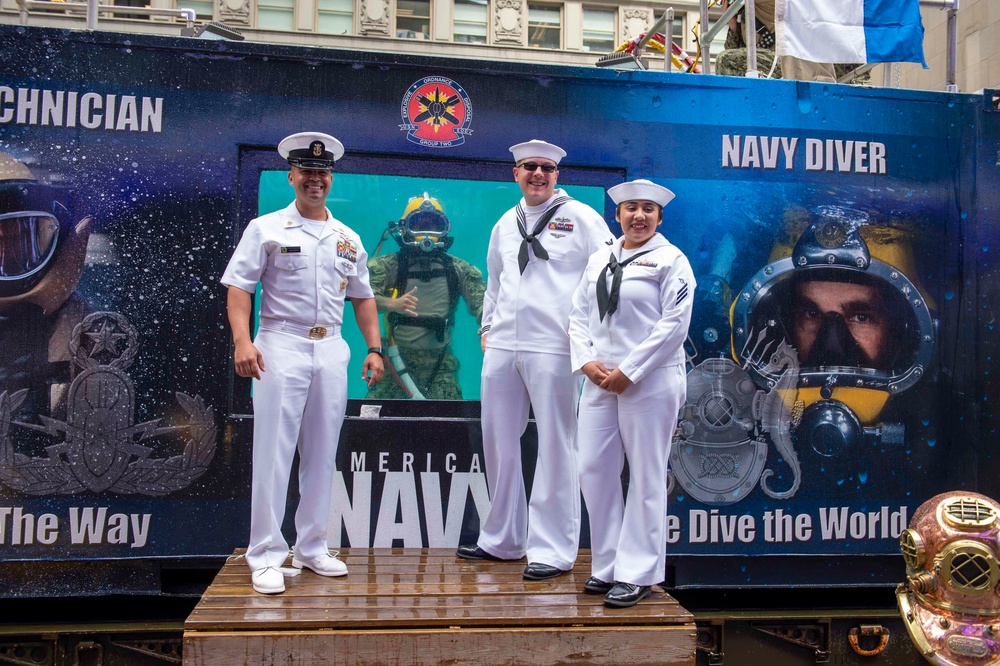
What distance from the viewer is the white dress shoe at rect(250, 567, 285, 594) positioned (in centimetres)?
381

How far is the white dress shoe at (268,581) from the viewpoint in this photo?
3.81 meters

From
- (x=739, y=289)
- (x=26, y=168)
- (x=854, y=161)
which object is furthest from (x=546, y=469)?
(x=26, y=168)

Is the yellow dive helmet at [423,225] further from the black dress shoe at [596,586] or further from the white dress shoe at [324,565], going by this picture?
the black dress shoe at [596,586]

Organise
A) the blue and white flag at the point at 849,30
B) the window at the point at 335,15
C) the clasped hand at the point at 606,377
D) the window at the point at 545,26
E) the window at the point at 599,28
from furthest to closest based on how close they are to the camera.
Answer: the window at the point at 599,28
the window at the point at 545,26
the window at the point at 335,15
the blue and white flag at the point at 849,30
the clasped hand at the point at 606,377

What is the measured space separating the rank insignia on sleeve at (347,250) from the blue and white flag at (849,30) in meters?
2.72

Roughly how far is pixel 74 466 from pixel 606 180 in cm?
307

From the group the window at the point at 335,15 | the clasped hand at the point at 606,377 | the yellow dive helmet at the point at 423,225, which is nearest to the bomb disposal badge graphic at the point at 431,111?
the yellow dive helmet at the point at 423,225

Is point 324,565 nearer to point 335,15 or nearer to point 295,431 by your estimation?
point 295,431

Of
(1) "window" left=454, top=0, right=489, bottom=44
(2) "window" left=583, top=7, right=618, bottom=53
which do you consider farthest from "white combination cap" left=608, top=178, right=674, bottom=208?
(2) "window" left=583, top=7, right=618, bottom=53

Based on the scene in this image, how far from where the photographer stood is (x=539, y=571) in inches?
164

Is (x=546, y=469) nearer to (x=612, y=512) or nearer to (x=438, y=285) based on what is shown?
(x=612, y=512)

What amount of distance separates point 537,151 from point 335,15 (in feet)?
79.6

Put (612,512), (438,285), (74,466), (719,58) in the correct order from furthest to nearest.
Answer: (719,58)
(438,285)
(74,466)
(612,512)

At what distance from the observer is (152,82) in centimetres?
473
